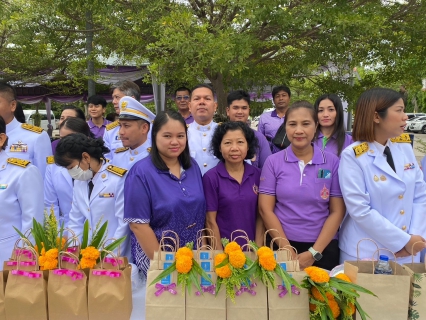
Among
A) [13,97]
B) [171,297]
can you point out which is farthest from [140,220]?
[13,97]

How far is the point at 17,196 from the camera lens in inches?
85.6

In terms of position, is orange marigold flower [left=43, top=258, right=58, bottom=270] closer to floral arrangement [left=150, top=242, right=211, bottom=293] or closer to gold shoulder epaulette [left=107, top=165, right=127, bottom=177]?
floral arrangement [left=150, top=242, right=211, bottom=293]

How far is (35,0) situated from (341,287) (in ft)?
16.2

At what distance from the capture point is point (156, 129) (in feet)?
6.88

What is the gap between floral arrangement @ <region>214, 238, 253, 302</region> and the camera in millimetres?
1515

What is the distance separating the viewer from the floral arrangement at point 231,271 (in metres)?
1.51

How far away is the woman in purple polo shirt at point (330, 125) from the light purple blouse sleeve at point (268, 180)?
908mm

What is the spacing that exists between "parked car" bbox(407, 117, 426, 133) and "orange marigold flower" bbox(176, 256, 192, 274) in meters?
27.8

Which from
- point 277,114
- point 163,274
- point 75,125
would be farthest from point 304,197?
point 277,114

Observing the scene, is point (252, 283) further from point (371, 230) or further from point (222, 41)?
point (222, 41)

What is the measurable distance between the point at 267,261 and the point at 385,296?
541mm

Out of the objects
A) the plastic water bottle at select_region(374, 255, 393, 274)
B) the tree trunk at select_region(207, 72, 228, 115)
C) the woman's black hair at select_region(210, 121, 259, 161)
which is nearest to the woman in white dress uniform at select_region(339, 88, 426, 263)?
the plastic water bottle at select_region(374, 255, 393, 274)

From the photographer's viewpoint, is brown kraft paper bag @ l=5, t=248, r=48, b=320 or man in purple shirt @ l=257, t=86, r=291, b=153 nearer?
brown kraft paper bag @ l=5, t=248, r=48, b=320

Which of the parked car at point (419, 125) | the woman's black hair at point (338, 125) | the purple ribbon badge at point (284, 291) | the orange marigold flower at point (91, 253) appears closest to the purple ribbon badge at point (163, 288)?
the orange marigold flower at point (91, 253)
